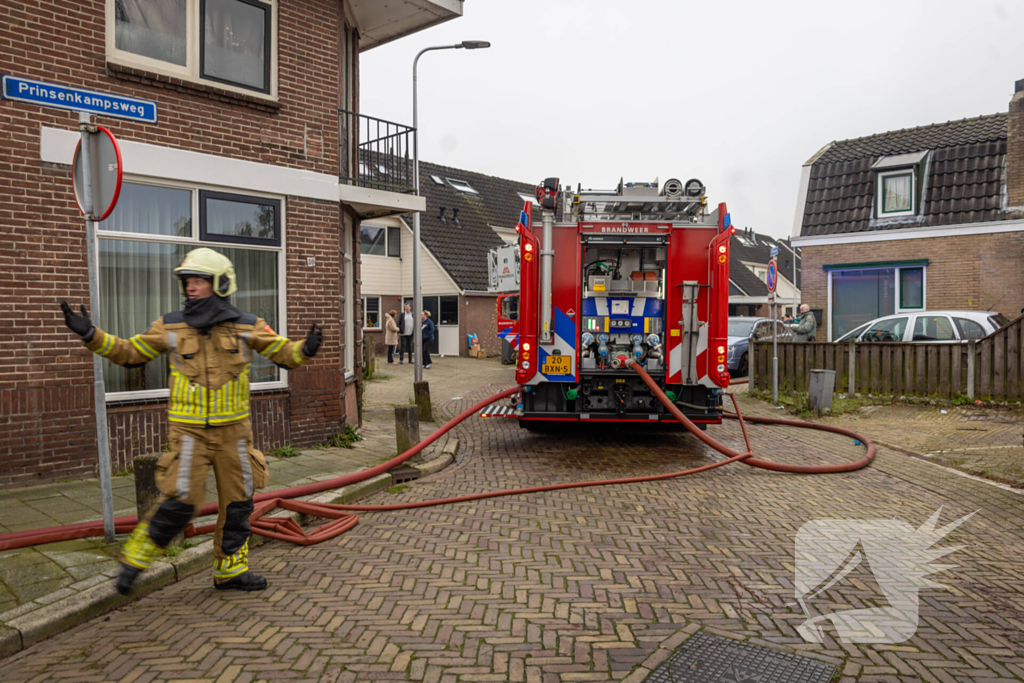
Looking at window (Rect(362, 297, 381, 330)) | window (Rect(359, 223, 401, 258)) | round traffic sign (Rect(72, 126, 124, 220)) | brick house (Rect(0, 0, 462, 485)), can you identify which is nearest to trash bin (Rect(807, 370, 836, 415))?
brick house (Rect(0, 0, 462, 485))

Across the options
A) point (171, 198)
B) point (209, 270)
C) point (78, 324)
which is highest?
point (171, 198)

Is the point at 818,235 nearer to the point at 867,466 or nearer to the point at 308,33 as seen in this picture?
the point at 867,466

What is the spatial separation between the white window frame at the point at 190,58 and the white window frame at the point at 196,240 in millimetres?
1061

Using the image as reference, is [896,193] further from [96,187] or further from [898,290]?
[96,187]

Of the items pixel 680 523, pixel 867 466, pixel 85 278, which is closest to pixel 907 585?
pixel 680 523

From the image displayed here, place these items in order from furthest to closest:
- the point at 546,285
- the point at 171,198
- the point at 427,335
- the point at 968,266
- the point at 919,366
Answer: the point at 427,335 → the point at 968,266 → the point at 919,366 → the point at 546,285 → the point at 171,198

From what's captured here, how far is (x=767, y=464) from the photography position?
7.29 meters

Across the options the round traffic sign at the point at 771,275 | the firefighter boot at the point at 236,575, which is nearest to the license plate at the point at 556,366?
the firefighter boot at the point at 236,575

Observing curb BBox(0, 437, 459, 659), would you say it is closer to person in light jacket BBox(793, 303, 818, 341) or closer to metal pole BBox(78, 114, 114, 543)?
metal pole BBox(78, 114, 114, 543)

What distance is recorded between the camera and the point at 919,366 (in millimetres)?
12109

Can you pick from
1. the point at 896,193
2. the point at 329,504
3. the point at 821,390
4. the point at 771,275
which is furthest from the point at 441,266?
the point at 329,504

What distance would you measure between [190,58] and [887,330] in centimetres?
1268

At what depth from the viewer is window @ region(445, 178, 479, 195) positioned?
3107cm

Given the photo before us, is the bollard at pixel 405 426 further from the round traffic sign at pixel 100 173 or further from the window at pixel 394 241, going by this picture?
the window at pixel 394 241
